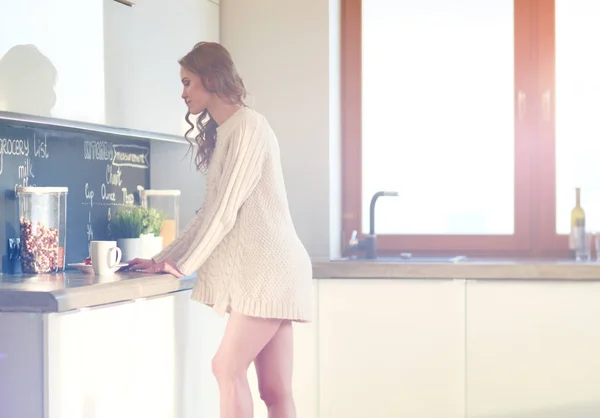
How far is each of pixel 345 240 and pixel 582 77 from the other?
1.22 meters

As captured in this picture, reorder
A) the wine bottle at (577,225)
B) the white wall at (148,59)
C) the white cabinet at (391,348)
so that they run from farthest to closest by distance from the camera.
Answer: the wine bottle at (577,225)
the white cabinet at (391,348)
the white wall at (148,59)

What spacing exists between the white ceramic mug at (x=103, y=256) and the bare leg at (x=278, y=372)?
1.69 feet

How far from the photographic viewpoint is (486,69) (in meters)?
3.97

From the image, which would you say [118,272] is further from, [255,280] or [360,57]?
[360,57]

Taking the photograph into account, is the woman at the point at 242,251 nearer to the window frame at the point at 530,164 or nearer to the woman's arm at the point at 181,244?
the woman's arm at the point at 181,244

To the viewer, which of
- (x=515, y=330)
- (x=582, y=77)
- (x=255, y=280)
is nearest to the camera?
(x=255, y=280)

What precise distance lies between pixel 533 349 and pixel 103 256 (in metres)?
1.59

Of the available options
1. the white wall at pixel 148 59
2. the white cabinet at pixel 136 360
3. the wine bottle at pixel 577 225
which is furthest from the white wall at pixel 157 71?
the wine bottle at pixel 577 225

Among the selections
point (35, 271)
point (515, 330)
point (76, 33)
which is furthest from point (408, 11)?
point (35, 271)

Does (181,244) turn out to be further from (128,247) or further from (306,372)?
(306,372)

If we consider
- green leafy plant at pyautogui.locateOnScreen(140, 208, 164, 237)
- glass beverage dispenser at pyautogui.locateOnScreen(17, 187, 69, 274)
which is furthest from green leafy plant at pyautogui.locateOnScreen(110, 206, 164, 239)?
glass beverage dispenser at pyautogui.locateOnScreen(17, 187, 69, 274)

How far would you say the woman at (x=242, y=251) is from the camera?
2422mm

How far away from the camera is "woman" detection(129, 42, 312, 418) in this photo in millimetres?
2422

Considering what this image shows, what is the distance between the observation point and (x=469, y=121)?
13.1ft
